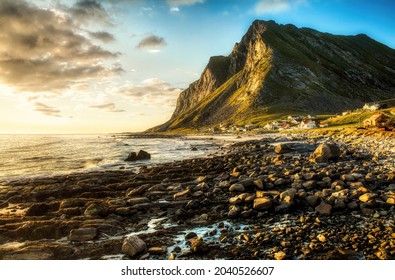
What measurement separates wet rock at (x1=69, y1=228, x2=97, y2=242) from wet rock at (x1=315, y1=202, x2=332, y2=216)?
9.80 metres

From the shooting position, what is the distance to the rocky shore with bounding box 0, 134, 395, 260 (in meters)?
9.42

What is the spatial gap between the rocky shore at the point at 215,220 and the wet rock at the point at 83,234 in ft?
0.13

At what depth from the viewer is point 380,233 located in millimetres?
9859

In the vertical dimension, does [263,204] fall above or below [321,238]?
above

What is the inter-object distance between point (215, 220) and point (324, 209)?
4945 mm

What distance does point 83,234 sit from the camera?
11.4m

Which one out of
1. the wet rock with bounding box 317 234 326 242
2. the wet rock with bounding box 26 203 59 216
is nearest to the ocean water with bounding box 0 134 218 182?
the wet rock with bounding box 26 203 59 216

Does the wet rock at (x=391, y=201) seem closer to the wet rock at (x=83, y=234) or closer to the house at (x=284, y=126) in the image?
the wet rock at (x=83, y=234)

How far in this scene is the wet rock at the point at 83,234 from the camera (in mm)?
11148

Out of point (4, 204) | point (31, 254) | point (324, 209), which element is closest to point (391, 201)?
point (324, 209)

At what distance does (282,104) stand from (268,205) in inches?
7330

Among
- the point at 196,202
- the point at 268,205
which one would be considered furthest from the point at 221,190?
the point at 268,205

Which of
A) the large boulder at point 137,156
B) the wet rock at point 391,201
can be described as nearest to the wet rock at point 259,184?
the wet rock at point 391,201

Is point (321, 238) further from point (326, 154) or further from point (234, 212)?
point (326, 154)
